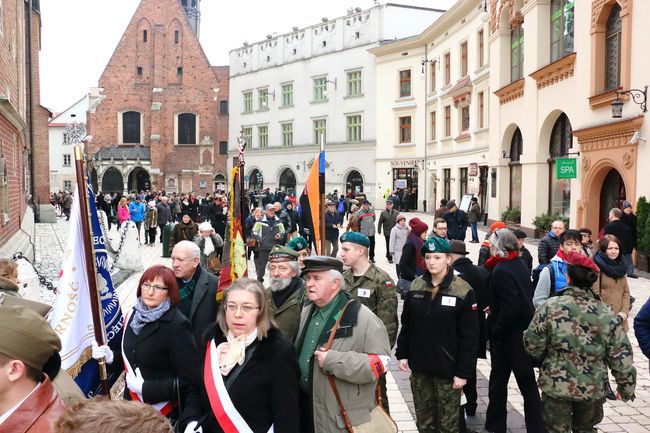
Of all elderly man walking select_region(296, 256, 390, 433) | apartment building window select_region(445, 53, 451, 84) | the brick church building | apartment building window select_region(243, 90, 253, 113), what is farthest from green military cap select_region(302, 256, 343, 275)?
the brick church building

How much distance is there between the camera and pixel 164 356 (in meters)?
4.05

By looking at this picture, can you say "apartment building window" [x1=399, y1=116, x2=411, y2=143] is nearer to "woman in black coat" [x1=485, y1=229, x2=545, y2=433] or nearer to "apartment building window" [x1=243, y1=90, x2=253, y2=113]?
"apartment building window" [x1=243, y1=90, x2=253, y2=113]

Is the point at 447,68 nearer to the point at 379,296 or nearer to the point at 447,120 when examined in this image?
the point at 447,120

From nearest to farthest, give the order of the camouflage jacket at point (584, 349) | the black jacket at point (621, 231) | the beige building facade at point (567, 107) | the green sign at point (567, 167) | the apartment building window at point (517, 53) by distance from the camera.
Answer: the camouflage jacket at point (584, 349), the black jacket at point (621, 231), the beige building facade at point (567, 107), the green sign at point (567, 167), the apartment building window at point (517, 53)

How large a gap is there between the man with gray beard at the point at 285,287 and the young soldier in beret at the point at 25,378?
8.09ft

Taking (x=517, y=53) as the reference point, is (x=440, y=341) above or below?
below

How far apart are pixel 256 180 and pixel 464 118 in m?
24.0

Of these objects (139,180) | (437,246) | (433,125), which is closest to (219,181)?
(139,180)

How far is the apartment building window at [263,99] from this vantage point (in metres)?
52.7

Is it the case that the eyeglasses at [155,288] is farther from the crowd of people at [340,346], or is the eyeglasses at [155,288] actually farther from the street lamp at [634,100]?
the street lamp at [634,100]

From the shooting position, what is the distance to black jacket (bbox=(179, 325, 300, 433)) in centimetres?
343

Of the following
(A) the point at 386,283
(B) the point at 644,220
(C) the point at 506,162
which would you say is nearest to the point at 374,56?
(C) the point at 506,162

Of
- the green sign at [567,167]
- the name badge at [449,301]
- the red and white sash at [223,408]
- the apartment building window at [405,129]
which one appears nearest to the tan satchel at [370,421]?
the red and white sash at [223,408]

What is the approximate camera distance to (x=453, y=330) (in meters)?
5.02
